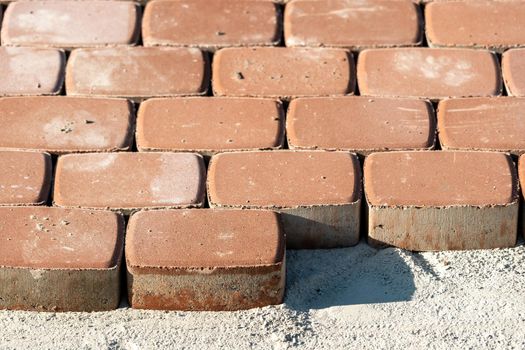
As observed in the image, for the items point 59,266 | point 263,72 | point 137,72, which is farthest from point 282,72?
point 59,266

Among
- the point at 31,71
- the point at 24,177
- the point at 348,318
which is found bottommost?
the point at 348,318

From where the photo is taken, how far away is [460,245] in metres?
2.14

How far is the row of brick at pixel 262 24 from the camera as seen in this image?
2480 millimetres

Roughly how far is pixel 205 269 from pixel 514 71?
863 millimetres

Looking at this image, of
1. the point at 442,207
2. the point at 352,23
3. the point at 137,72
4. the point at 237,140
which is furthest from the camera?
the point at 352,23

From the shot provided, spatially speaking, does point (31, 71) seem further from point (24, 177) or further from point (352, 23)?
point (352, 23)

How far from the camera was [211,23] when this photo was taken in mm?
2518

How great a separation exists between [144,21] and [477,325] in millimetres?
1030

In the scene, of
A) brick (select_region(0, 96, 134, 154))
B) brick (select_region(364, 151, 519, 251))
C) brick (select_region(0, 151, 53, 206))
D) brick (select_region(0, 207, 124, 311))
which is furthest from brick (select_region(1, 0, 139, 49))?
brick (select_region(364, 151, 519, 251))

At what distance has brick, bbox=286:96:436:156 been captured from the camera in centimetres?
225

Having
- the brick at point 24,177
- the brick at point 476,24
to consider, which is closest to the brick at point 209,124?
the brick at point 24,177

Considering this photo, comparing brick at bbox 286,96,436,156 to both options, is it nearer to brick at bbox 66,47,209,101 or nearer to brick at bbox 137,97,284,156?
brick at bbox 137,97,284,156

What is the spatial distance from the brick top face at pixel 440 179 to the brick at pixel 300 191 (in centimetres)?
5

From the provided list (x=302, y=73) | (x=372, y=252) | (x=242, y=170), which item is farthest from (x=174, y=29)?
(x=372, y=252)
